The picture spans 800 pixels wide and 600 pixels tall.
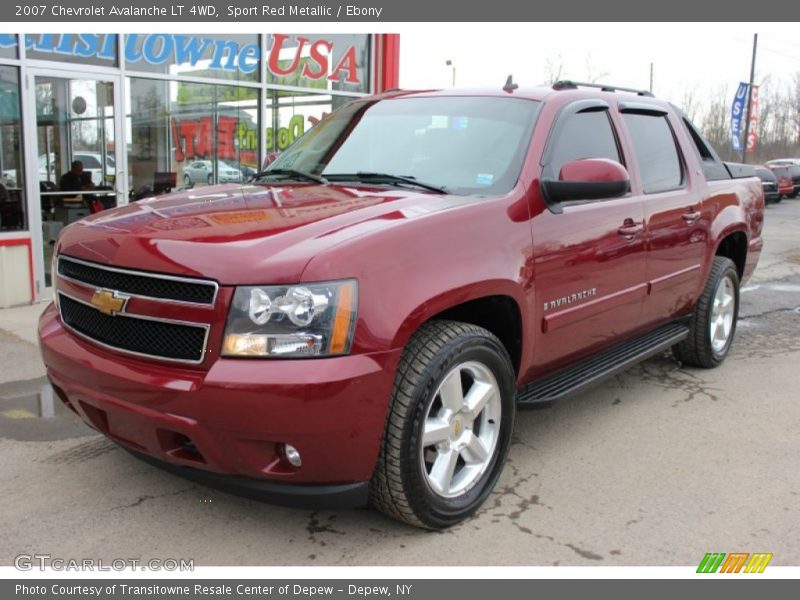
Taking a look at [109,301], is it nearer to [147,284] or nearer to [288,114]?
[147,284]

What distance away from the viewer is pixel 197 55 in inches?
366

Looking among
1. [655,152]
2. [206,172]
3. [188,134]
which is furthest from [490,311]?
[206,172]

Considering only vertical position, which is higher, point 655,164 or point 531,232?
point 655,164

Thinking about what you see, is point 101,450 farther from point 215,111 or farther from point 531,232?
point 215,111

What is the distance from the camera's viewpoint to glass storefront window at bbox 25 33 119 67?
297 inches

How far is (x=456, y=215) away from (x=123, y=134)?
638cm

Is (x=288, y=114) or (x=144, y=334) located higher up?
(x=288, y=114)

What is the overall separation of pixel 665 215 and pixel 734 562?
90.6 inches

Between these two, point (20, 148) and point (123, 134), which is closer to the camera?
point (20, 148)

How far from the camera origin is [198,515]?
3312 mm

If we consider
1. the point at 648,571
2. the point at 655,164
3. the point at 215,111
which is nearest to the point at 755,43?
the point at 215,111

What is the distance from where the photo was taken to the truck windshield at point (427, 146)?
374cm

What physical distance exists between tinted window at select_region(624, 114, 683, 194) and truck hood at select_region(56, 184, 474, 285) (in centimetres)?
180

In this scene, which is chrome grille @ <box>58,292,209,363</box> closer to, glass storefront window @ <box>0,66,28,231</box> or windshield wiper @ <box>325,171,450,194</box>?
windshield wiper @ <box>325,171,450,194</box>
